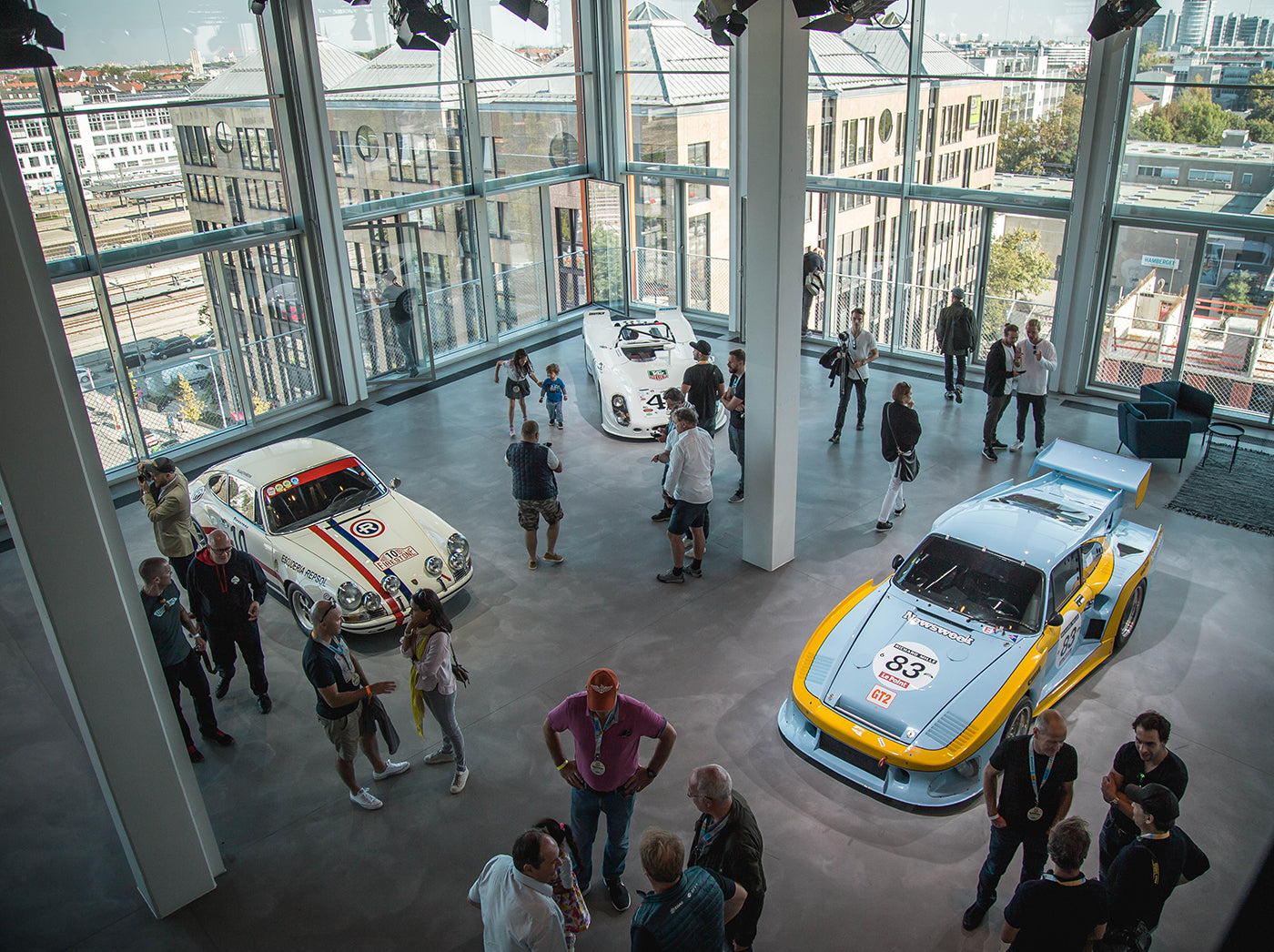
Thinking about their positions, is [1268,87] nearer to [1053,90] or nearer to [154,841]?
[1053,90]

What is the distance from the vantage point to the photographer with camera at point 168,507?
26.1 feet

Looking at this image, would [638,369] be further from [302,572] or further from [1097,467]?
[1097,467]

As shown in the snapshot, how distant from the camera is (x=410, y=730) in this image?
6.97 m

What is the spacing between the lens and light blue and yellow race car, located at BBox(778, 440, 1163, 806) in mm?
5996

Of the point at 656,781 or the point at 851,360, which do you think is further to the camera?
the point at 851,360

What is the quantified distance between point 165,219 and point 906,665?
10086 millimetres

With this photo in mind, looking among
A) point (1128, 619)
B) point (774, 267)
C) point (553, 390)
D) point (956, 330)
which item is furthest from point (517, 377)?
point (1128, 619)

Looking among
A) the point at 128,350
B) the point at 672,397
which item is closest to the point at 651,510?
the point at 672,397

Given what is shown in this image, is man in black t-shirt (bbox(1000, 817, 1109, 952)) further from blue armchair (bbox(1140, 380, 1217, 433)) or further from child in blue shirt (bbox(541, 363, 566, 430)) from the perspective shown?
child in blue shirt (bbox(541, 363, 566, 430))

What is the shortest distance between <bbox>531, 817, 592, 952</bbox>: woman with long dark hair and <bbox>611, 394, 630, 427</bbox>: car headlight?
25.9 feet

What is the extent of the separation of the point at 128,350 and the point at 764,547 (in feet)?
26.2

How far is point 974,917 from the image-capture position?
5211 millimetres

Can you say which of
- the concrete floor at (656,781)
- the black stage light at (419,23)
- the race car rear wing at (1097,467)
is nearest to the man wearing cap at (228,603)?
the concrete floor at (656,781)

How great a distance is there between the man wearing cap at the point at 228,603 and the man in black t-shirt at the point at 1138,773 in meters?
5.60
